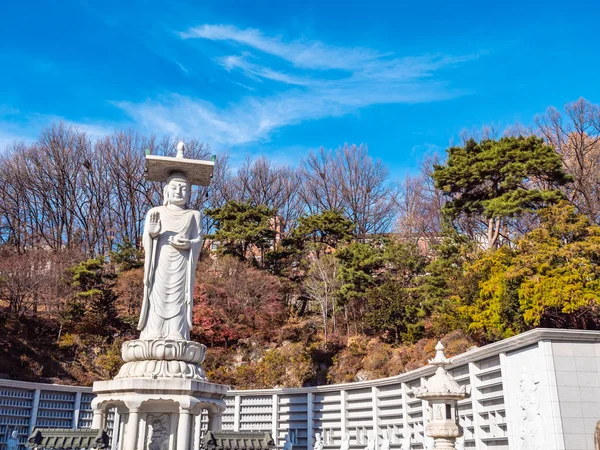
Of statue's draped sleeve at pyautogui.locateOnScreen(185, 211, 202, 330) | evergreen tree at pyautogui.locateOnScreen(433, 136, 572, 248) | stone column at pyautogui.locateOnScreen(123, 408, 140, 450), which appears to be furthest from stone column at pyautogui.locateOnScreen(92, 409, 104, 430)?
evergreen tree at pyautogui.locateOnScreen(433, 136, 572, 248)

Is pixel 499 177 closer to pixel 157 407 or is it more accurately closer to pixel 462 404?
pixel 462 404

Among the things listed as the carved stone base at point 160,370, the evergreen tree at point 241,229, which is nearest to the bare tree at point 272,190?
the evergreen tree at point 241,229

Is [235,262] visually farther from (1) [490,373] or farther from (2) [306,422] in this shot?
(1) [490,373]

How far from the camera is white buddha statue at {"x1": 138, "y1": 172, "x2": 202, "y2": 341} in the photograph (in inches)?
396

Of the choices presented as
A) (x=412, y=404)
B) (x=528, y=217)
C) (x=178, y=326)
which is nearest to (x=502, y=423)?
(x=412, y=404)

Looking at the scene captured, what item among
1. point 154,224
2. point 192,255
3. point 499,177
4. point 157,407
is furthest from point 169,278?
point 499,177

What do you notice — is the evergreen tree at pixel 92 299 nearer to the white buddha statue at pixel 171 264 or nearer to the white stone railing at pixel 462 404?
the white stone railing at pixel 462 404

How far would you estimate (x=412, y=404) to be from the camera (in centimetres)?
1195

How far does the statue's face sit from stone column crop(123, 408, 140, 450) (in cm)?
403

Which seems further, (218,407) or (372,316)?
(372,316)

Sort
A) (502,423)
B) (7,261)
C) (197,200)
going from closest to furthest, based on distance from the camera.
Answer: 1. (502,423)
2. (7,261)
3. (197,200)

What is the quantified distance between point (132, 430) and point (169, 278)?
286cm

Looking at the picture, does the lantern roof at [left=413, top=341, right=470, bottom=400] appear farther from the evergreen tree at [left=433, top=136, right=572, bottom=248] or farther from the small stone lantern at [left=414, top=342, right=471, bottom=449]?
the evergreen tree at [left=433, top=136, right=572, bottom=248]

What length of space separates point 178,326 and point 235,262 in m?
10.9
